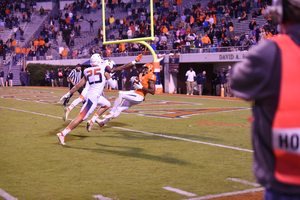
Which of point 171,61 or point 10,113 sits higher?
point 171,61

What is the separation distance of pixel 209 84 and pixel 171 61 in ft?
10.8

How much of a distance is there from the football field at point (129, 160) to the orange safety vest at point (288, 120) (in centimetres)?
289

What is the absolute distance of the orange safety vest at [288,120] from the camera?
181 centimetres

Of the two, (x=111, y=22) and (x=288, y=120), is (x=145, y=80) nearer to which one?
(x=288, y=120)

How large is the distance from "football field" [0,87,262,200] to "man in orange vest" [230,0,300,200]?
2.84 metres

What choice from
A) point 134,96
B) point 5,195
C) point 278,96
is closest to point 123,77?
point 134,96

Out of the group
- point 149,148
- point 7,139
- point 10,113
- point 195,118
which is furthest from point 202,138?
point 10,113

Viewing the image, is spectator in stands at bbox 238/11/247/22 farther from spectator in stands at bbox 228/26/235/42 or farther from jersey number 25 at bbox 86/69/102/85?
jersey number 25 at bbox 86/69/102/85

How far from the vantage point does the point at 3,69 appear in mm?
36625

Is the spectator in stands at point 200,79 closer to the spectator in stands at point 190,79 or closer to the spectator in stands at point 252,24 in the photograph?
the spectator in stands at point 190,79

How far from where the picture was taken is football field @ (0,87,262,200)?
4.94 m

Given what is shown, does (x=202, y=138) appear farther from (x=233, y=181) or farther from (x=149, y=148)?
(x=233, y=181)

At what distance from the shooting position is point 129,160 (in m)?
6.66

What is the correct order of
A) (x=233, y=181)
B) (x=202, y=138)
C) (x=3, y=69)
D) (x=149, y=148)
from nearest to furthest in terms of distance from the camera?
(x=233, y=181) → (x=149, y=148) → (x=202, y=138) → (x=3, y=69)
